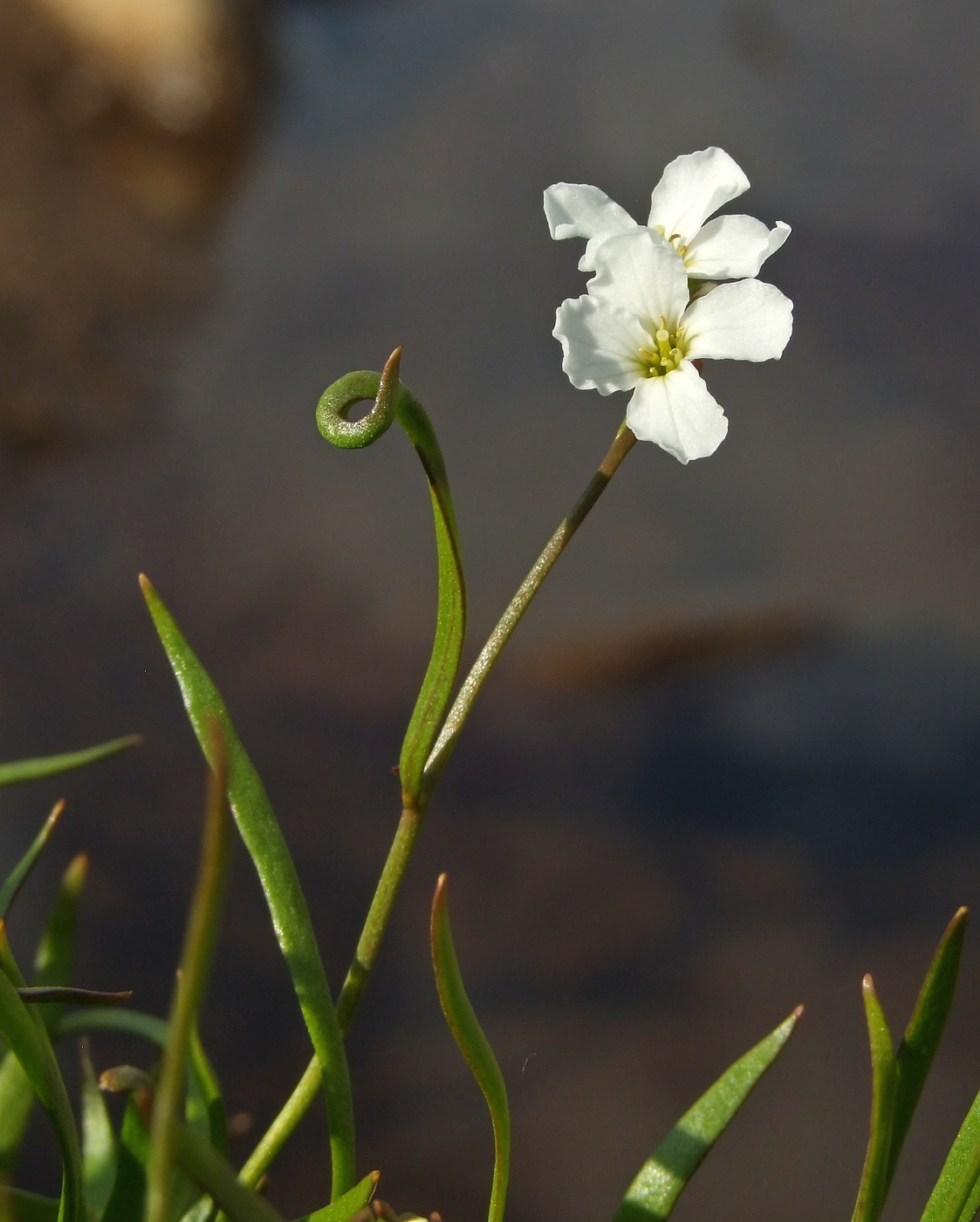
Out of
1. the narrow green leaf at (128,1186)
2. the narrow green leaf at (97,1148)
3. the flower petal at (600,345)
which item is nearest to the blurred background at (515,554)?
the narrow green leaf at (97,1148)

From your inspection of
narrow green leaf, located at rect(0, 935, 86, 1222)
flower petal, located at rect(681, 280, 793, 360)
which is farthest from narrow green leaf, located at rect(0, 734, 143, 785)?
flower petal, located at rect(681, 280, 793, 360)

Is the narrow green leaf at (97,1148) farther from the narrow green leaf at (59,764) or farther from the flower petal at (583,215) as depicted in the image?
the flower petal at (583,215)

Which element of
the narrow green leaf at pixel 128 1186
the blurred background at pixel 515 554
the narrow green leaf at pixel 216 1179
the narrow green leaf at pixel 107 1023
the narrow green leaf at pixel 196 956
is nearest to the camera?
the narrow green leaf at pixel 196 956

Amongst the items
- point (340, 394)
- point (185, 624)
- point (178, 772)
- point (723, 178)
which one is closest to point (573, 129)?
point (185, 624)

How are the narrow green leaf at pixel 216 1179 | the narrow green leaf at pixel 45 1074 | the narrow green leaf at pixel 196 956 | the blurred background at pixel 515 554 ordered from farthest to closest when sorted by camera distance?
the blurred background at pixel 515 554 → the narrow green leaf at pixel 45 1074 → the narrow green leaf at pixel 216 1179 → the narrow green leaf at pixel 196 956

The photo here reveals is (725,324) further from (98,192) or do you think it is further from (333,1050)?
(98,192)

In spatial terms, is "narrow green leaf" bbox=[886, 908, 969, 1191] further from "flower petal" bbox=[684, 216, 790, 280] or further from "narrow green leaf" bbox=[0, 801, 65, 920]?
"narrow green leaf" bbox=[0, 801, 65, 920]
